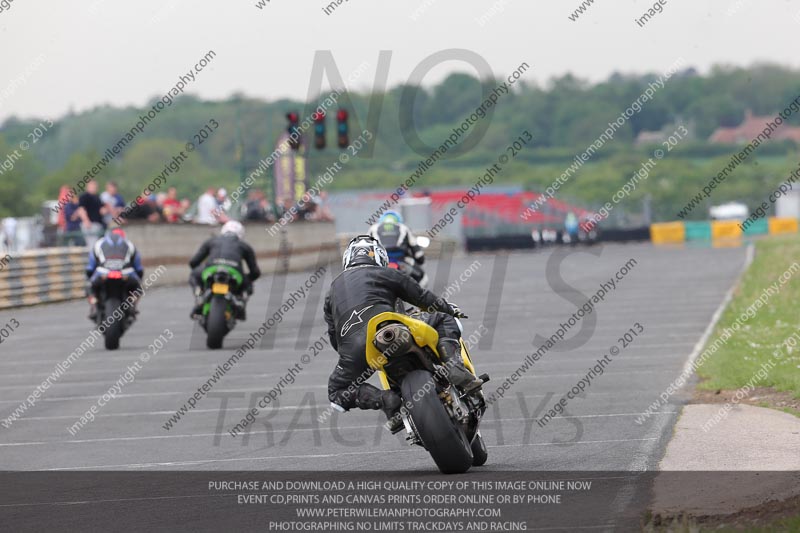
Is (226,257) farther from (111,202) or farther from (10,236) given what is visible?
(10,236)

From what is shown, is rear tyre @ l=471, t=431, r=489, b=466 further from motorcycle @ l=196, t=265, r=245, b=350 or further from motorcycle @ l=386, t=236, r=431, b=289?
motorcycle @ l=196, t=265, r=245, b=350

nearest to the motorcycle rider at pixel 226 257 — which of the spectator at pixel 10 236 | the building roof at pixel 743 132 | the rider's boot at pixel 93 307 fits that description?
the rider's boot at pixel 93 307

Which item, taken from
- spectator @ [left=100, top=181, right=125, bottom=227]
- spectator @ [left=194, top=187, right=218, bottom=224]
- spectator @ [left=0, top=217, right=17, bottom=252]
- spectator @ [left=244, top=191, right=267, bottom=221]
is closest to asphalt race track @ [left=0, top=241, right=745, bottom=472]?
spectator @ [left=100, top=181, right=125, bottom=227]

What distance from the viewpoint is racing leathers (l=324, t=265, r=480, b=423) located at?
8.87 metres

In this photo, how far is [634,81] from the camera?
416 ft

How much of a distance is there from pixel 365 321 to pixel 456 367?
26.9 inches

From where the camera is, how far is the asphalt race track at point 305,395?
9.82 meters

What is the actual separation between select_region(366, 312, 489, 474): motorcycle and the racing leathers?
0.12 m

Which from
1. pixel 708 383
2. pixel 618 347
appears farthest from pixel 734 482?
pixel 618 347

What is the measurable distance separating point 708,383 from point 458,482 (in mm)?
5407

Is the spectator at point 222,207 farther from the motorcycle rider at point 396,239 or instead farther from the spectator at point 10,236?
the motorcycle rider at point 396,239

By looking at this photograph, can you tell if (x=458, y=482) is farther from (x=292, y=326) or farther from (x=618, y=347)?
(x=292, y=326)

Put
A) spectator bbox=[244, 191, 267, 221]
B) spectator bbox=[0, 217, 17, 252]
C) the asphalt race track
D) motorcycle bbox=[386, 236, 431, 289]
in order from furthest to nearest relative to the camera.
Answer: spectator bbox=[244, 191, 267, 221], spectator bbox=[0, 217, 17, 252], motorcycle bbox=[386, 236, 431, 289], the asphalt race track

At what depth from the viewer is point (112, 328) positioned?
18.7 metres
